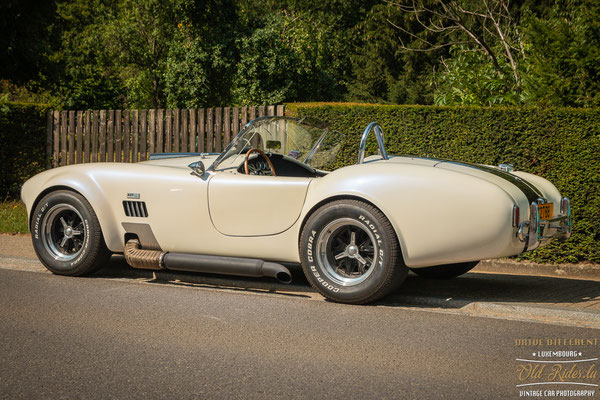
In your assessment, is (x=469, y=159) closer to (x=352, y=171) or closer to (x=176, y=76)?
(x=352, y=171)

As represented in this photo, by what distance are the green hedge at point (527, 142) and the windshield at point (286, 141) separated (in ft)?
6.30

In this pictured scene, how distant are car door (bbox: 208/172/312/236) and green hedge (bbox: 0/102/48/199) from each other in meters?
8.23

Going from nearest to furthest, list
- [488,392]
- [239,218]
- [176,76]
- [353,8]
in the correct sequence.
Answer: [488,392] → [239,218] → [176,76] → [353,8]

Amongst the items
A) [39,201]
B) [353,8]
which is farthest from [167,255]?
[353,8]

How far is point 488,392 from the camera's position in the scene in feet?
10.6

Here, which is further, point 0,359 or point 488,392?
point 0,359

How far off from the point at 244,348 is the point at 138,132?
851 cm

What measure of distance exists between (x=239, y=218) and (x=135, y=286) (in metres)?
1.22

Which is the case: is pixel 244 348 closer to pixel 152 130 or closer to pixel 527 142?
pixel 527 142

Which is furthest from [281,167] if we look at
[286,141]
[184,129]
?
[184,129]

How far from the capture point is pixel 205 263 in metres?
5.40

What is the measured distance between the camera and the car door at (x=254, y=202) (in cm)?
521

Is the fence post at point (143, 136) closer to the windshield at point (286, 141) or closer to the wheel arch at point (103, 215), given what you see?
the wheel arch at point (103, 215)

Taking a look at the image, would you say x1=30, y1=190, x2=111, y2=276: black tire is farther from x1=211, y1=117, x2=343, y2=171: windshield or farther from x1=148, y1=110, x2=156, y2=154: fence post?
x1=148, y1=110, x2=156, y2=154: fence post
